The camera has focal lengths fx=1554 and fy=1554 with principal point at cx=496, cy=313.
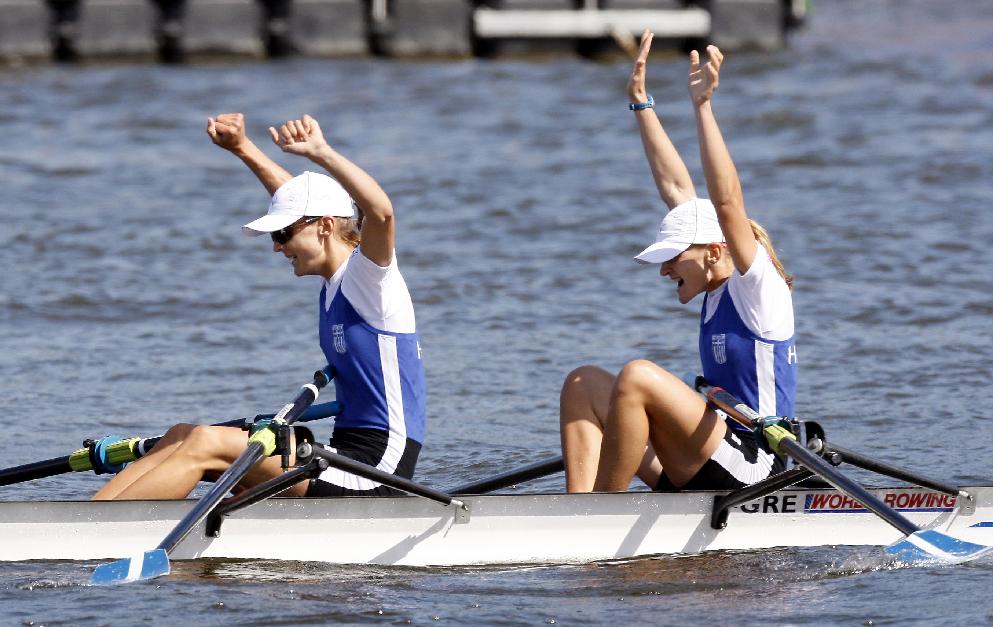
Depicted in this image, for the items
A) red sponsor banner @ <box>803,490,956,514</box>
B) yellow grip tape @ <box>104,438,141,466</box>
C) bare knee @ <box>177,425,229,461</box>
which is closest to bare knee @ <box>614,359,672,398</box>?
red sponsor banner @ <box>803,490,956,514</box>

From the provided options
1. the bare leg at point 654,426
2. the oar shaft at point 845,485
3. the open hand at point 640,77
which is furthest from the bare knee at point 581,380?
the open hand at point 640,77

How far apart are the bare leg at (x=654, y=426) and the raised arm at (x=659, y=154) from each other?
986 millimetres

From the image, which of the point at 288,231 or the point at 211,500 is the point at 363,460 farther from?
the point at 288,231

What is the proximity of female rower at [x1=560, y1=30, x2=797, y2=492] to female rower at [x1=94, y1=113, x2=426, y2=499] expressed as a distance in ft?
2.19

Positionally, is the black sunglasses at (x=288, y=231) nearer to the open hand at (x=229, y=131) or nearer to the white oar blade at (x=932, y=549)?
the open hand at (x=229, y=131)

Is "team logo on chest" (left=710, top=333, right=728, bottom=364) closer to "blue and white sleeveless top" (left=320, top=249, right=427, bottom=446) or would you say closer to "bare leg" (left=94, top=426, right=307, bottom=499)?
"blue and white sleeveless top" (left=320, top=249, right=427, bottom=446)

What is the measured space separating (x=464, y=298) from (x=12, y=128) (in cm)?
797

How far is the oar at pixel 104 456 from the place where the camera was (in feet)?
19.5

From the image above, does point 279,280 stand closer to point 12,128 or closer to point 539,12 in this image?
point 12,128

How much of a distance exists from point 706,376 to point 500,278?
18.6 feet

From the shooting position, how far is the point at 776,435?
5531 millimetres

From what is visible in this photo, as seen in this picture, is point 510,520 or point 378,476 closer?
point 378,476

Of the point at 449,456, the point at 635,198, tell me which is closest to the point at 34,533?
the point at 449,456

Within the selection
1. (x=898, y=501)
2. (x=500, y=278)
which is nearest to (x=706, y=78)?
(x=898, y=501)
